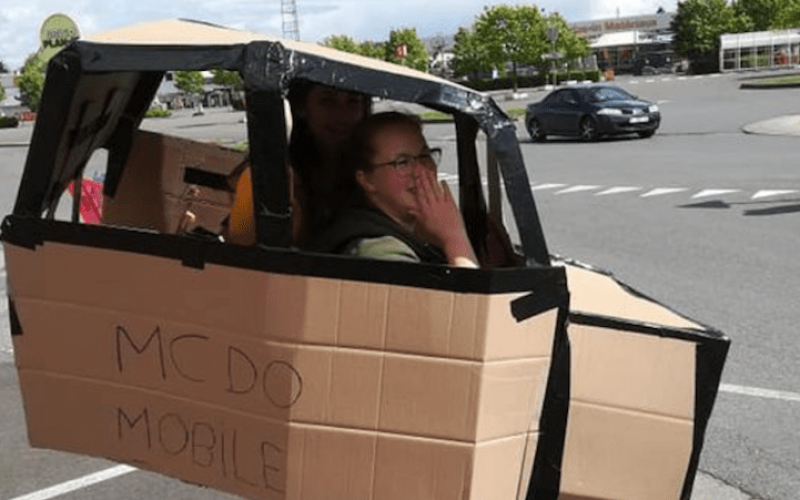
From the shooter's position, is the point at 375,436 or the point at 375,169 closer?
the point at 375,436

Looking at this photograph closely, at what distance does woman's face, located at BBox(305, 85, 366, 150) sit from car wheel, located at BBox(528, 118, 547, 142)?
25718 mm

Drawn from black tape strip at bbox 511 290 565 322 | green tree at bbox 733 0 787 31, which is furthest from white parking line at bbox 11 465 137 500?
green tree at bbox 733 0 787 31

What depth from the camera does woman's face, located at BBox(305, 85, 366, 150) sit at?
3.23m

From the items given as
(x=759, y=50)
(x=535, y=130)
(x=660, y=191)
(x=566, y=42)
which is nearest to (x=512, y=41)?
(x=566, y=42)

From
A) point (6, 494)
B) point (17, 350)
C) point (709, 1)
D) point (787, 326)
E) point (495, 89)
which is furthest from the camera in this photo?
point (709, 1)

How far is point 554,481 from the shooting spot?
2.68 meters

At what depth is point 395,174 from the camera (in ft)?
8.89

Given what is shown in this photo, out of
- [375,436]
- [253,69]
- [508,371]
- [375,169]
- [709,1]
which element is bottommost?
[375,436]

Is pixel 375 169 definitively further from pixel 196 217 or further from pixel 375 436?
pixel 196 217

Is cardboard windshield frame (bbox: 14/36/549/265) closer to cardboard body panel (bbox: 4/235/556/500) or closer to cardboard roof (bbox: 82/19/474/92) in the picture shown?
cardboard roof (bbox: 82/19/474/92)

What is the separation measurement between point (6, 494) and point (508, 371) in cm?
305

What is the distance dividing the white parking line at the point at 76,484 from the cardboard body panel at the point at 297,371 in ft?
6.41

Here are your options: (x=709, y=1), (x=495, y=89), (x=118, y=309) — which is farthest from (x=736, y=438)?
(x=709, y=1)

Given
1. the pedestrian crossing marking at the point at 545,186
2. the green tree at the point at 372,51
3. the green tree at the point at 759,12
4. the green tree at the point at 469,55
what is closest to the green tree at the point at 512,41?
the green tree at the point at 469,55
